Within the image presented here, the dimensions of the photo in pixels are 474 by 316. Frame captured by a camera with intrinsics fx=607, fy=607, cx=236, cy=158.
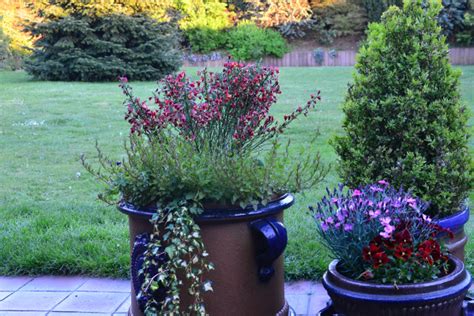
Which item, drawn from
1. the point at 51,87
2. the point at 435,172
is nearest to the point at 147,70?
the point at 51,87

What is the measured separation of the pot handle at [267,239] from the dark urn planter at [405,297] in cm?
28

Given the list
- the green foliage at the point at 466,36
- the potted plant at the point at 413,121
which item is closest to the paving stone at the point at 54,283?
the potted plant at the point at 413,121

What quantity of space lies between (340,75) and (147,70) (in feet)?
19.6

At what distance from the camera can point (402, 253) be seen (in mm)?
2318

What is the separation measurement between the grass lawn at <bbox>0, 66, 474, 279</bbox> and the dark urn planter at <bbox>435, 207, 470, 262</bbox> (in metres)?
0.82

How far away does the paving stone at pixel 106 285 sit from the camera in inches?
142

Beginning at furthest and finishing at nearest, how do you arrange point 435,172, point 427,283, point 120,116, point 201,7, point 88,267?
point 201,7 → point 120,116 → point 88,267 → point 435,172 → point 427,283

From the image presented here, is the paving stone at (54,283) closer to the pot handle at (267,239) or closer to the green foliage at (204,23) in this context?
the pot handle at (267,239)

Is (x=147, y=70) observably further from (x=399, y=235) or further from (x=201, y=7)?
(x=399, y=235)

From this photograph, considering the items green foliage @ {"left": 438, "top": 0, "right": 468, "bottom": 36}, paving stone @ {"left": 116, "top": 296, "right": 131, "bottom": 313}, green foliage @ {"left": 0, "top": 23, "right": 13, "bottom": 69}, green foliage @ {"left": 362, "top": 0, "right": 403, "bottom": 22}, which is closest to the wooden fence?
green foliage @ {"left": 438, "top": 0, "right": 468, "bottom": 36}

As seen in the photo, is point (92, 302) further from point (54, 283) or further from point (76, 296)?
point (54, 283)

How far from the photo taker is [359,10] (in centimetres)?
3291

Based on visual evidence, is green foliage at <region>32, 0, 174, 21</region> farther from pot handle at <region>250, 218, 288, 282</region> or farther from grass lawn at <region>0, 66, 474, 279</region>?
pot handle at <region>250, 218, 288, 282</region>

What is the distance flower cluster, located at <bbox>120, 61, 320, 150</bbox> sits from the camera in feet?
9.64
